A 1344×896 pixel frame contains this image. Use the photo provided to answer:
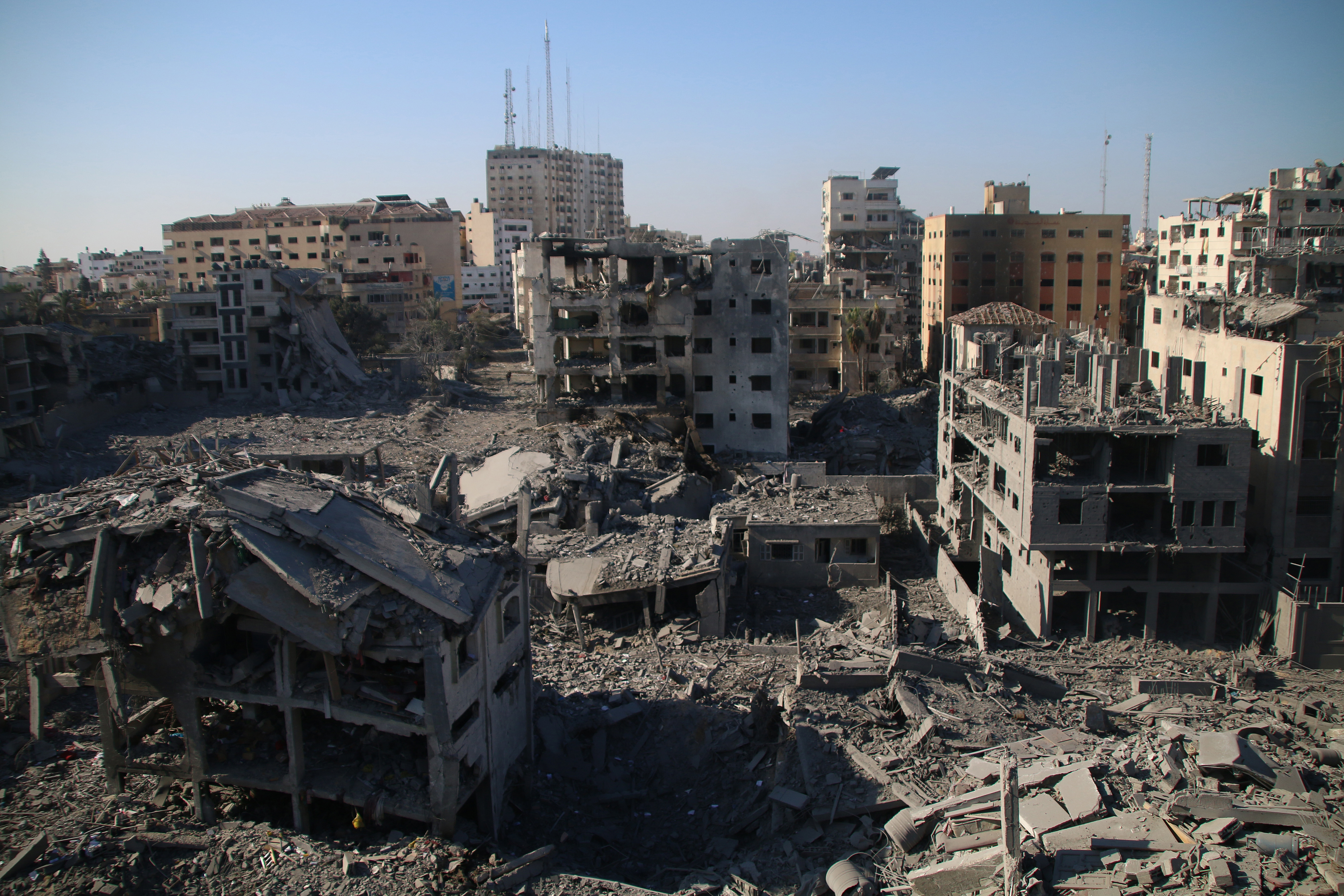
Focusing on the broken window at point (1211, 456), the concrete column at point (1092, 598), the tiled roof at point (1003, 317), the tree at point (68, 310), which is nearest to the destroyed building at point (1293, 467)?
the broken window at point (1211, 456)

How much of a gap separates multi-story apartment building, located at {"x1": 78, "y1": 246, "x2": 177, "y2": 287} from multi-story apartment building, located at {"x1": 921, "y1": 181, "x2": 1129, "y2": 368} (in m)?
76.0

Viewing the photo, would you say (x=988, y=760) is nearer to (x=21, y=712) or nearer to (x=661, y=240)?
(x=21, y=712)

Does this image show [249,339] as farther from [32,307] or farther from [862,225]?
[862,225]

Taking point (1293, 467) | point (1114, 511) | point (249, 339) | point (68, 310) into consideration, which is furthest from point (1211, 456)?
point (68, 310)

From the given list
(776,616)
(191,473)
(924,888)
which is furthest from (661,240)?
(924,888)

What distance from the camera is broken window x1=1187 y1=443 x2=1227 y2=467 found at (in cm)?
2402

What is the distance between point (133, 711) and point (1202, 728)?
18277 millimetres

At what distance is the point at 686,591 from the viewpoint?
2286 cm

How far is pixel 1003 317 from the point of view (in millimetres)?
47281

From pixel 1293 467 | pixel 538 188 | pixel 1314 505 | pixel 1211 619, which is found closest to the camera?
pixel 1293 467

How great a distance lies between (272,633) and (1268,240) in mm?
52474

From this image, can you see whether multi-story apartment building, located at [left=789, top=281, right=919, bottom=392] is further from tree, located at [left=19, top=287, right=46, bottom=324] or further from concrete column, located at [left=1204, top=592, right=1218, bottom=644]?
tree, located at [left=19, top=287, right=46, bottom=324]

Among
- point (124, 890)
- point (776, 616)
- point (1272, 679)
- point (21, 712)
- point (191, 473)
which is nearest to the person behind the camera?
point (124, 890)

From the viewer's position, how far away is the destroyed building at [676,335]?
40.1 metres
